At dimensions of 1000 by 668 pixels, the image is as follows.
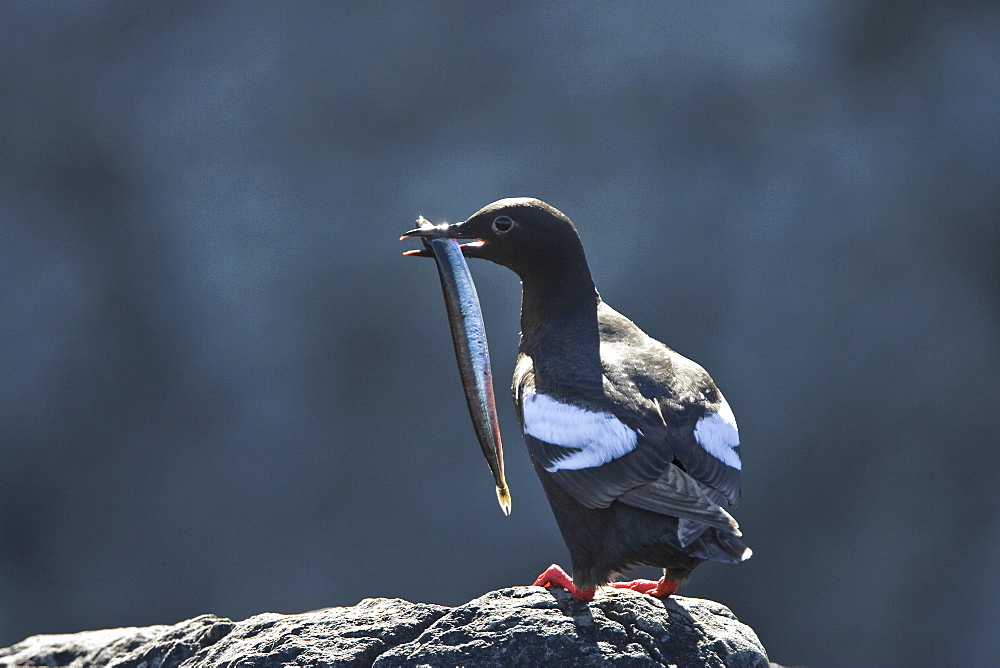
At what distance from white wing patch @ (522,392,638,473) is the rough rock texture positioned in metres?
0.55

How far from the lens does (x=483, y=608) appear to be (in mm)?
3639

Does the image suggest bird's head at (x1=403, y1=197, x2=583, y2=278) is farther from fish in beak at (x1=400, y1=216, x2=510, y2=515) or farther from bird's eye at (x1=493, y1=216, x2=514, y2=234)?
fish in beak at (x1=400, y1=216, x2=510, y2=515)

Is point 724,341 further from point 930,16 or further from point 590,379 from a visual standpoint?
point 590,379

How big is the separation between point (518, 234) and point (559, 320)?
43cm

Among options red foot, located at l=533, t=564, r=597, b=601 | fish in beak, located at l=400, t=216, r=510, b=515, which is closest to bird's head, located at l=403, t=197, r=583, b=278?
fish in beak, located at l=400, t=216, r=510, b=515

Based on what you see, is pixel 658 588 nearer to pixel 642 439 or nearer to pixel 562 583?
pixel 562 583

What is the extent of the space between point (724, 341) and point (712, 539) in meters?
8.34

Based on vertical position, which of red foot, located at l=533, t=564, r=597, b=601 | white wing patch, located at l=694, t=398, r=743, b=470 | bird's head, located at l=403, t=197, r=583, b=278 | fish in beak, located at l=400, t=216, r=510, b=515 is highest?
bird's head, located at l=403, t=197, r=583, b=278

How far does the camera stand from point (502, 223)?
448 cm

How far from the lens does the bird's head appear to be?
4477mm

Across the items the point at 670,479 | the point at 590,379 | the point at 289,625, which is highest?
the point at 590,379

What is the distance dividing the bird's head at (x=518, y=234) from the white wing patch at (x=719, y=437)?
1.06 metres

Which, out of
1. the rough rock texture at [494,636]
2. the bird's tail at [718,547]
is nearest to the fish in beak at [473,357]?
the rough rock texture at [494,636]

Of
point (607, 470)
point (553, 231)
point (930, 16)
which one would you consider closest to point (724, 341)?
point (930, 16)
